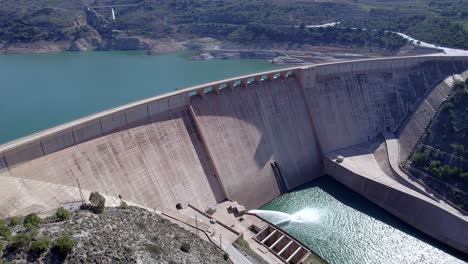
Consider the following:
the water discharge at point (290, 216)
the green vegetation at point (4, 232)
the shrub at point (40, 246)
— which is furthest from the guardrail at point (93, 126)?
the water discharge at point (290, 216)

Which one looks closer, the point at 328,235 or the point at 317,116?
the point at 328,235

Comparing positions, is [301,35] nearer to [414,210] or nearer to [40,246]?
[414,210]

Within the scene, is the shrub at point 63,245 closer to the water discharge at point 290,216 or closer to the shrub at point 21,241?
the shrub at point 21,241

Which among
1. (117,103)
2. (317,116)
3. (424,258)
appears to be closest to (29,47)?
(117,103)

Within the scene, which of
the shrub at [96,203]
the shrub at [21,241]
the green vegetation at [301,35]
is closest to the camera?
the shrub at [21,241]

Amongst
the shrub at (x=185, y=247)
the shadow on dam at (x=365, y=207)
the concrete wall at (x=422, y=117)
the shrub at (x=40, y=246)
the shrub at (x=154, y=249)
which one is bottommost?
the shadow on dam at (x=365, y=207)

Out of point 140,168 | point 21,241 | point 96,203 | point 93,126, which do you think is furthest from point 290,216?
point 21,241

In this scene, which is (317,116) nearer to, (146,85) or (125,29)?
(146,85)
